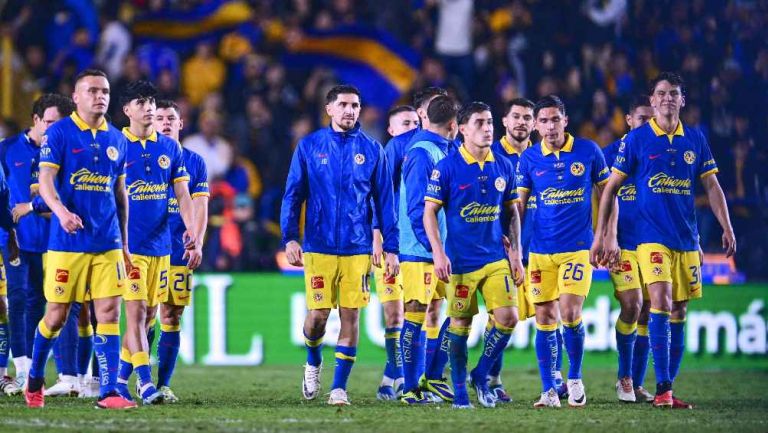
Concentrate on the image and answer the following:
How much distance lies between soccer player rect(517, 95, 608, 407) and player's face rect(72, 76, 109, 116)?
3.65m

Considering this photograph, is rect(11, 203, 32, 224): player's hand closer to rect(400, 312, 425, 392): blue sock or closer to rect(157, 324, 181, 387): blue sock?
rect(157, 324, 181, 387): blue sock

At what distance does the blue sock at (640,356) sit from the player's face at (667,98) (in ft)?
6.73

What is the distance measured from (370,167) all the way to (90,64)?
1030 centimetres

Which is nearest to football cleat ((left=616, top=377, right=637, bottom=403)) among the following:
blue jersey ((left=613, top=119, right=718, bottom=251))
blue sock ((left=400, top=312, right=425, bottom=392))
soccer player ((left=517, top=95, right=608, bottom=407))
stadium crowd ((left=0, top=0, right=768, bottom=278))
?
soccer player ((left=517, top=95, right=608, bottom=407))

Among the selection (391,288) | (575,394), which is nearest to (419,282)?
(391,288)

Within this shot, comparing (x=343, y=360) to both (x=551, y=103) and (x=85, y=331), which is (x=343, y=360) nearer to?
(x=85, y=331)

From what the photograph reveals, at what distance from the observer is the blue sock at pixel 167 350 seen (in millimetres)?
10906

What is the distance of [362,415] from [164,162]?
2665 millimetres

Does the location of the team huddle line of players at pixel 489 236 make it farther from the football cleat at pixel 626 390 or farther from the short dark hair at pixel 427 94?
the short dark hair at pixel 427 94

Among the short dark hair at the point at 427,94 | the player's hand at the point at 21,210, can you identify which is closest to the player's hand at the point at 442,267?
the short dark hair at the point at 427,94

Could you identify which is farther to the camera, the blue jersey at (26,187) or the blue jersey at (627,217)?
the blue jersey at (26,187)

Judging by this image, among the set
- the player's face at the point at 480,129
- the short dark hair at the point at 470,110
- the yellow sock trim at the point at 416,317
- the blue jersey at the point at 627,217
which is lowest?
the yellow sock trim at the point at 416,317

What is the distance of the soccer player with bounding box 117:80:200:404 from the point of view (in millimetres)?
10219

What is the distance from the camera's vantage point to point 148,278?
1038 centimetres
